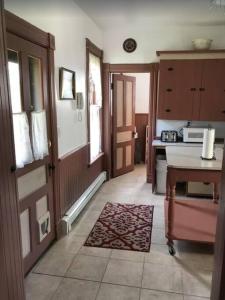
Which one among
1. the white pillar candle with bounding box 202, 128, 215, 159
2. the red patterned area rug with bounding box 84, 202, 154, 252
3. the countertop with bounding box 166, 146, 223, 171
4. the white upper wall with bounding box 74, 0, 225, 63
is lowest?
the red patterned area rug with bounding box 84, 202, 154, 252

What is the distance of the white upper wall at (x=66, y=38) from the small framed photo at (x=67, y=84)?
0.19 ft

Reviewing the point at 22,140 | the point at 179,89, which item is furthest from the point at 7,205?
the point at 179,89

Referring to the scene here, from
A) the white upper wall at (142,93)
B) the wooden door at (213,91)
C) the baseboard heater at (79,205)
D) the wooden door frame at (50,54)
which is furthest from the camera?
the white upper wall at (142,93)

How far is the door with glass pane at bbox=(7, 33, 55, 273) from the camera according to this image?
6.88ft

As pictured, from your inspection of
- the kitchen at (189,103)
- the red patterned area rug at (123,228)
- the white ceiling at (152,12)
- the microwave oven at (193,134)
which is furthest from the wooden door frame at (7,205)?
the microwave oven at (193,134)

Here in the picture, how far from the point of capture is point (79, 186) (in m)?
3.69

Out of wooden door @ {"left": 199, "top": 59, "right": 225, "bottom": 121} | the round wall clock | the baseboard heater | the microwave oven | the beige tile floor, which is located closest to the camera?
the beige tile floor

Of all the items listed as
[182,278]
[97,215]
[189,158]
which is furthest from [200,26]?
[182,278]

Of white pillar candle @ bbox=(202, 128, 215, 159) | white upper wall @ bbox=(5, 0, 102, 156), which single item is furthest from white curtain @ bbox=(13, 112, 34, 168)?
white pillar candle @ bbox=(202, 128, 215, 159)

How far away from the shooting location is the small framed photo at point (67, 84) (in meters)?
2.91

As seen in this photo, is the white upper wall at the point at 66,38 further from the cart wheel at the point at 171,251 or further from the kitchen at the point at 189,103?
the cart wheel at the point at 171,251

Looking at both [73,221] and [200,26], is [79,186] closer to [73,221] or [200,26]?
[73,221]

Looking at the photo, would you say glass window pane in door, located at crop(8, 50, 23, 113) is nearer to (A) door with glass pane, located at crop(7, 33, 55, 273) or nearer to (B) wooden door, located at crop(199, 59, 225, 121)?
(A) door with glass pane, located at crop(7, 33, 55, 273)

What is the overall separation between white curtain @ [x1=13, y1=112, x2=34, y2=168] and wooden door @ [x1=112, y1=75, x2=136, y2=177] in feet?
9.75
